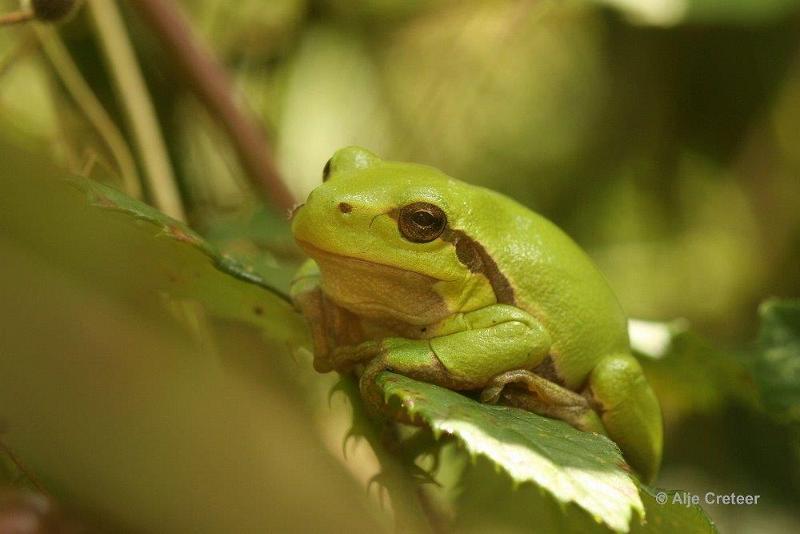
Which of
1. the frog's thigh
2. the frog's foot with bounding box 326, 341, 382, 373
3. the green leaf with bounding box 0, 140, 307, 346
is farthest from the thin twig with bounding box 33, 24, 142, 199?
the frog's thigh

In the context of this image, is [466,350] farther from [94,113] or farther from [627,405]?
[94,113]

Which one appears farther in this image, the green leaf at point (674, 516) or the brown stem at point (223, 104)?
the brown stem at point (223, 104)

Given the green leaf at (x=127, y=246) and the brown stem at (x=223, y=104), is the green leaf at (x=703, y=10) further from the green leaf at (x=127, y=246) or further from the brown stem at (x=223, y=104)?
the green leaf at (x=127, y=246)

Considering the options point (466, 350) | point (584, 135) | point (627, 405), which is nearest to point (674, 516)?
point (627, 405)

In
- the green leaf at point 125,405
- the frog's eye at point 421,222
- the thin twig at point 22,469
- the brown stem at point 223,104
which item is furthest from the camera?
the brown stem at point 223,104

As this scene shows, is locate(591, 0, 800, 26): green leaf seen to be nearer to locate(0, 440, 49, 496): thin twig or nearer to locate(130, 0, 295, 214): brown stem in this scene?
locate(130, 0, 295, 214): brown stem

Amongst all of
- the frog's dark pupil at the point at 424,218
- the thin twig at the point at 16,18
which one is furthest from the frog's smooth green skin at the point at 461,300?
the thin twig at the point at 16,18
